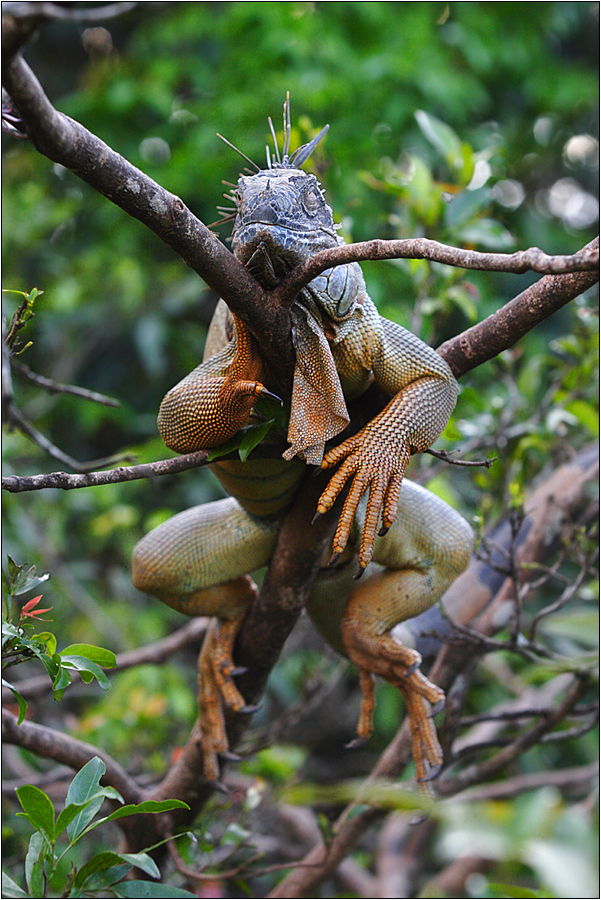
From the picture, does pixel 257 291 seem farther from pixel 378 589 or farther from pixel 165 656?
pixel 165 656

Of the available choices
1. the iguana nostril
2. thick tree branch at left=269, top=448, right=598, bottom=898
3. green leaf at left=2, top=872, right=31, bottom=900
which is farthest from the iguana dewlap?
green leaf at left=2, top=872, right=31, bottom=900

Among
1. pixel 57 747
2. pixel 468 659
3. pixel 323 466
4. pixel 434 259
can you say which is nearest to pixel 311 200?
pixel 434 259

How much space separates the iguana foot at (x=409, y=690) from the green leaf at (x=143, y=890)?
81cm

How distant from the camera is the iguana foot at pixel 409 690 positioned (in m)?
2.53

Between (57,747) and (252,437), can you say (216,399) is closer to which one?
(252,437)

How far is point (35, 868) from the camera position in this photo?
1.93 metres

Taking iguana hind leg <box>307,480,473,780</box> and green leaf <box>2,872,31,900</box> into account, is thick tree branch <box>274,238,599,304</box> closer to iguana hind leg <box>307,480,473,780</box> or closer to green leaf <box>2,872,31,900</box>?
iguana hind leg <box>307,480,473,780</box>

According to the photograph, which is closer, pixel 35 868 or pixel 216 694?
pixel 35 868

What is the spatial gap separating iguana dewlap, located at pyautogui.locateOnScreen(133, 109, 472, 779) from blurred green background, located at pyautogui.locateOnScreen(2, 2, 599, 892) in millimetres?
1118

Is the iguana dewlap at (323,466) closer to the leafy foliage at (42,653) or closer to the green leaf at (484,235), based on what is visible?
the leafy foliage at (42,653)

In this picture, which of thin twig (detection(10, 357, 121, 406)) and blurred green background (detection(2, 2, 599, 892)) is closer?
thin twig (detection(10, 357, 121, 406))

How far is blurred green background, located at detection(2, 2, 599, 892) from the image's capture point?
3979 mm

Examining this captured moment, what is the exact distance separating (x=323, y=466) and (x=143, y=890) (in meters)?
1.08

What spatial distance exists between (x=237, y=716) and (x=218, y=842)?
699 millimetres
